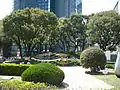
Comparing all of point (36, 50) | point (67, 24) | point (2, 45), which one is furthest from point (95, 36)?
point (36, 50)

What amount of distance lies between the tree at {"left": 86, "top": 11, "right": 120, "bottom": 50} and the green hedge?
3101 cm

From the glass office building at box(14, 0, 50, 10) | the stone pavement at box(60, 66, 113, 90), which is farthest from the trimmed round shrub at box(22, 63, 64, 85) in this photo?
the glass office building at box(14, 0, 50, 10)

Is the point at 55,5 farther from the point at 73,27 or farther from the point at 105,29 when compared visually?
the point at 105,29

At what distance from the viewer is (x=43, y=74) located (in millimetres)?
21297

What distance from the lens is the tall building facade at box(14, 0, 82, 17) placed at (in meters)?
138

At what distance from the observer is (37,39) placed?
61.5 m

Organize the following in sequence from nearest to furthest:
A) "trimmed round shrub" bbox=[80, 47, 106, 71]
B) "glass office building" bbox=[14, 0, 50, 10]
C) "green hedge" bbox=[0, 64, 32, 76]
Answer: "green hedge" bbox=[0, 64, 32, 76], "trimmed round shrub" bbox=[80, 47, 106, 71], "glass office building" bbox=[14, 0, 50, 10]

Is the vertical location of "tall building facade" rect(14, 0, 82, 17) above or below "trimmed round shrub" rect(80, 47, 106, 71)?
above

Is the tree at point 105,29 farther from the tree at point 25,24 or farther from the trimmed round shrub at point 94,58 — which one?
the trimmed round shrub at point 94,58

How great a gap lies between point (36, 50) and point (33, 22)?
163 feet

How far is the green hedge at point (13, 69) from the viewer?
102 feet

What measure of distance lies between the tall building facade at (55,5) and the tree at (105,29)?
233 ft

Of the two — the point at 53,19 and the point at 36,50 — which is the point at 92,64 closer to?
the point at 53,19

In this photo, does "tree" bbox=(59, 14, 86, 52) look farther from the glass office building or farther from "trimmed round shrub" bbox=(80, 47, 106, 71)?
the glass office building
